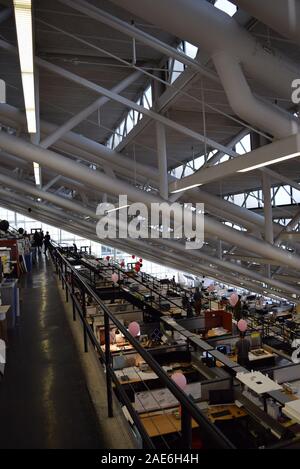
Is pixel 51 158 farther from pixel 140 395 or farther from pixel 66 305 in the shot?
pixel 140 395

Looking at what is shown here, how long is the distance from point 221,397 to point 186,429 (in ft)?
18.5

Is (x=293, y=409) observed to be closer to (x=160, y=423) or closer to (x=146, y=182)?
(x=160, y=423)

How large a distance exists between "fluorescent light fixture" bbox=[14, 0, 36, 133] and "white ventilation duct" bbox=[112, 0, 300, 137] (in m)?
0.80

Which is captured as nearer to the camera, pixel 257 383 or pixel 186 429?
pixel 186 429

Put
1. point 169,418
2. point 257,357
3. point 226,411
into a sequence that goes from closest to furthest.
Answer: point 169,418
point 226,411
point 257,357

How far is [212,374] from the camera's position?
6801 mm

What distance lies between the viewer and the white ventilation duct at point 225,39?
3.18 metres

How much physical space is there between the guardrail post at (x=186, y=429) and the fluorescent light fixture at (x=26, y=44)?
2813 mm

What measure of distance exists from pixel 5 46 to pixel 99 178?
8.63 feet

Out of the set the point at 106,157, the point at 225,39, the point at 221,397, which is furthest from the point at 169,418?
the point at 225,39

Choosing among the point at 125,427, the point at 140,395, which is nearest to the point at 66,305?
the point at 140,395

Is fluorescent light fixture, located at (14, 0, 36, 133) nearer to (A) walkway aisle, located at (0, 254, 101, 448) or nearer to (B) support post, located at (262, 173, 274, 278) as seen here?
(A) walkway aisle, located at (0, 254, 101, 448)

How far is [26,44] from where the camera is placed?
3295 mm
